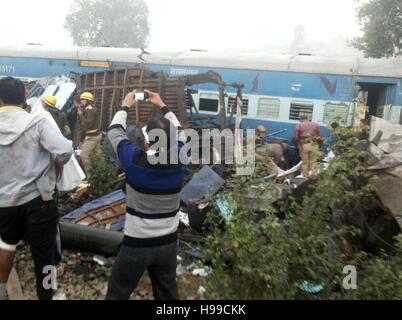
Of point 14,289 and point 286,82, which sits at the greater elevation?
point 286,82

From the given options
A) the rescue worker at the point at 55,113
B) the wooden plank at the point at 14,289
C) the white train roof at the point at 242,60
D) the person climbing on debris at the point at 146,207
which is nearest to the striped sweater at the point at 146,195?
the person climbing on debris at the point at 146,207

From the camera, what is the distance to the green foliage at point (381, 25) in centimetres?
1823

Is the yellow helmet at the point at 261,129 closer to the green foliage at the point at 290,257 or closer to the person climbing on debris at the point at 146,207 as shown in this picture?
the green foliage at the point at 290,257

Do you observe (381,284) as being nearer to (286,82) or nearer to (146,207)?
(146,207)

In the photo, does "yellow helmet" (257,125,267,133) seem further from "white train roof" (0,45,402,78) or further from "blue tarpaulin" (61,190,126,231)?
"blue tarpaulin" (61,190,126,231)

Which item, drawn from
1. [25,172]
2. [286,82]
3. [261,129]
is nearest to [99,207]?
[25,172]

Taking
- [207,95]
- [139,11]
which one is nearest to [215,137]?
[207,95]

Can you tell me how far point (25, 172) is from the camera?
3064 millimetres

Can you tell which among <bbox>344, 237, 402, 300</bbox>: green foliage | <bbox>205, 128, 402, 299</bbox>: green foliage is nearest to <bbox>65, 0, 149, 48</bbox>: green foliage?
<bbox>205, 128, 402, 299</bbox>: green foliage

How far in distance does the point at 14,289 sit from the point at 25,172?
1391 mm

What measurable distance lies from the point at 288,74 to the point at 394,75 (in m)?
2.54

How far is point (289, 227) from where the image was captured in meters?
3.19

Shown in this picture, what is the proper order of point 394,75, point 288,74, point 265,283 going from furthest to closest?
point 288,74 → point 394,75 → point 265,283
